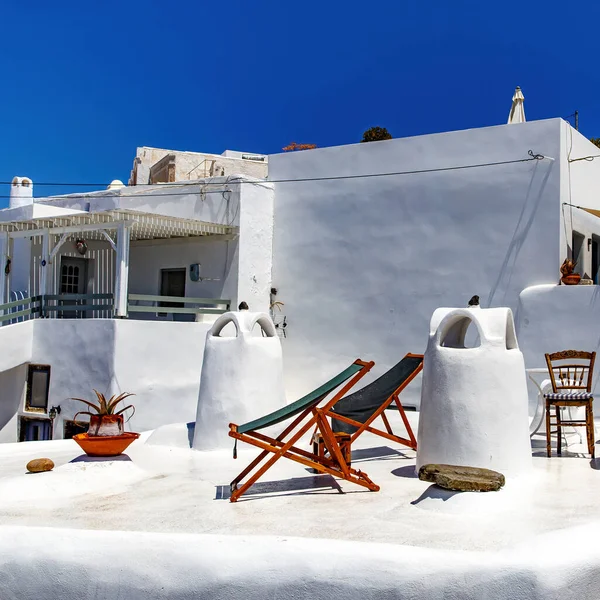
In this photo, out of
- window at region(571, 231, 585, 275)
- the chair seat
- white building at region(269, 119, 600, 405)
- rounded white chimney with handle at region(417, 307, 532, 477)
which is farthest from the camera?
window at region(571, 231, 585, 275)

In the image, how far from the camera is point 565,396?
708cm

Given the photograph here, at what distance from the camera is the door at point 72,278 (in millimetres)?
17078

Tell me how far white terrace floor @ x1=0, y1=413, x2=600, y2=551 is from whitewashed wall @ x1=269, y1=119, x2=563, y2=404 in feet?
18.9

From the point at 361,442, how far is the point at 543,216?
228 inches

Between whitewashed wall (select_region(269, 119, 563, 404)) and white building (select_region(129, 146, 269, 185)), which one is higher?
white building (select_region(129, 146, 269, 185))

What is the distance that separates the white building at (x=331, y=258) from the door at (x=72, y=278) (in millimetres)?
550

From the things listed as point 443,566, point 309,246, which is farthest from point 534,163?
point 443,566

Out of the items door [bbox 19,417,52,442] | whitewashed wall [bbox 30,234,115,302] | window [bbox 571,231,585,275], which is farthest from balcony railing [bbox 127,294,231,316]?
window [bbox 571,231,585,275]

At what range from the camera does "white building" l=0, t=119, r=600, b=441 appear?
12.4m

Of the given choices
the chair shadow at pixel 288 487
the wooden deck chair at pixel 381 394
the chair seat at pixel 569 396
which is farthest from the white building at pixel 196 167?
the chair seat at pixel 569 396

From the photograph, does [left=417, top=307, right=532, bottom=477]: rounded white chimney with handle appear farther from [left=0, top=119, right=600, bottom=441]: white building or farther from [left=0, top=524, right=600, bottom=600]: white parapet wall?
[left=0, top=119, right=600, bottom=441]: white building

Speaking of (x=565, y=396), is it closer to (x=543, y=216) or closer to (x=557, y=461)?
(x=557, y=461)

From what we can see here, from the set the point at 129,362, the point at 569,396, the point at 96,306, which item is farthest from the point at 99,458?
the point at 96,306

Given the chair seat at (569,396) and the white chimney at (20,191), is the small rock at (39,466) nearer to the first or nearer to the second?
the chair seat at (569,396)
